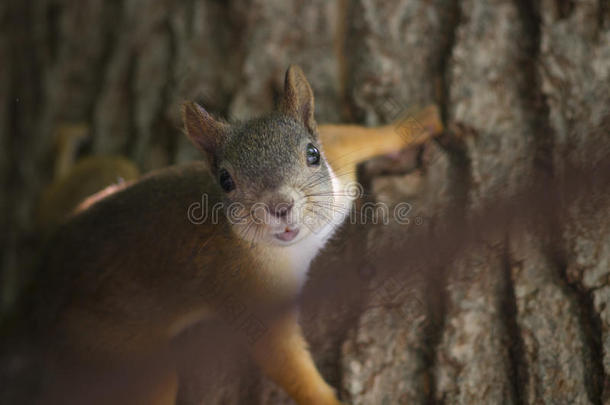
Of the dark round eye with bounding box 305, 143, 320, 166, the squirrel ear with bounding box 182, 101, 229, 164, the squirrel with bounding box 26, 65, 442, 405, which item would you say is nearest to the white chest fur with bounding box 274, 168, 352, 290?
the squirrel with bounding box 26, 65, 442, 405

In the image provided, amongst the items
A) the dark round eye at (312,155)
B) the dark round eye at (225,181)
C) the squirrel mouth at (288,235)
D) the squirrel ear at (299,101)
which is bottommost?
the squirrel mouth at (288,235)

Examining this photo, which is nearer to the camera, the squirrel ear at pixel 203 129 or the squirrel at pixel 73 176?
the squirrel ear at pixel 203 129

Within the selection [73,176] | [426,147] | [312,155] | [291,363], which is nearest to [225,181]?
[312,155]

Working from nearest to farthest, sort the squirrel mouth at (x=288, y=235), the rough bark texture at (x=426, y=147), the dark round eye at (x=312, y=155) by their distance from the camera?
the rough bark texture at (x=426, y=147), the squirrel mouth at (x=288, y=235), the dark round eye at (x=312, y=155)

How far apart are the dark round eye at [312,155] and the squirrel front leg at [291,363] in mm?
460

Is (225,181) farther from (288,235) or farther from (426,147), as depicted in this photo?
(426,147)

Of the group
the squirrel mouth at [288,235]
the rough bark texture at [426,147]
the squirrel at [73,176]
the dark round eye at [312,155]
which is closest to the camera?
the rough bark texture at [426,147]

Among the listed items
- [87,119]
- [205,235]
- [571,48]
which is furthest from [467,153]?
[87,119]

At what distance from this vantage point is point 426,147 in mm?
2105

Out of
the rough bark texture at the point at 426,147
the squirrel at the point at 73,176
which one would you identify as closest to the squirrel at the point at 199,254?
the rough bark texture at the point at 426,147

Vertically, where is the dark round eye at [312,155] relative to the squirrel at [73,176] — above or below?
below

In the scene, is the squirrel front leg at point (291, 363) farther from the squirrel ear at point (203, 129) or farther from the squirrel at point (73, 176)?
the squirrel at point (73, 176)

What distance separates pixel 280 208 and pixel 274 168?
0.52 ft

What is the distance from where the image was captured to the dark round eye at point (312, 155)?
1.62 metres
